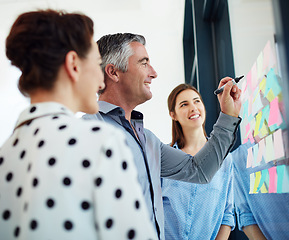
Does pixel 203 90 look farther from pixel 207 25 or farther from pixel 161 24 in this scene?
pixel 161 24

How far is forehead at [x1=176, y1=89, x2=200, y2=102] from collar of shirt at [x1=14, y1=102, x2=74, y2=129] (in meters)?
1.50

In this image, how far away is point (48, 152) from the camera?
0.58 m

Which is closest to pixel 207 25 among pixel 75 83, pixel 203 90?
pixel 203 90

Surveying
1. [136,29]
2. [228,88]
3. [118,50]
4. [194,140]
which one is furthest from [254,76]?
[136,29]

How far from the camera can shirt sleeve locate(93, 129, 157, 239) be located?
21.6 inches

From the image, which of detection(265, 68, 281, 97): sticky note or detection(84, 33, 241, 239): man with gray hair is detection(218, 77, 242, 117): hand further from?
detection(265, 68, 281, 97): sticky note

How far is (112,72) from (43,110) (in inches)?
30.1

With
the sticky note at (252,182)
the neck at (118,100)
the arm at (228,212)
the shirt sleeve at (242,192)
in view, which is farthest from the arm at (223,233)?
the neck at (118,100)

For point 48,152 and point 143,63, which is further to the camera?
point 143,63

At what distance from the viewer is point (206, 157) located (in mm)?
1275

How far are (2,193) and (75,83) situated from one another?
0.26 meters

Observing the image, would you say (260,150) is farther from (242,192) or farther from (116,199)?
(116,199)

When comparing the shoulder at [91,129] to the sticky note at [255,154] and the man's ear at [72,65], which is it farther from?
the sticky note at [255,154]

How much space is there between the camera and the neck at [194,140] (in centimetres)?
204
